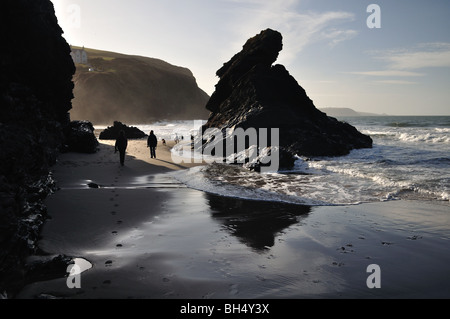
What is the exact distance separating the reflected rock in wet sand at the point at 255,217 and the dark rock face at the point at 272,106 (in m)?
10.7

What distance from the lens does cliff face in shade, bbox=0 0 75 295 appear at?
12.8 feet

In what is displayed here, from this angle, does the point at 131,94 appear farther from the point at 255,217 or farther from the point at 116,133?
the point at 255,217

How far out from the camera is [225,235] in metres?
6.03

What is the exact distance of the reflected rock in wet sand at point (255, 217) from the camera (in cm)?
591

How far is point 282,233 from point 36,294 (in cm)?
426

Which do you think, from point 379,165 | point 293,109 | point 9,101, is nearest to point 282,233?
point 9,101

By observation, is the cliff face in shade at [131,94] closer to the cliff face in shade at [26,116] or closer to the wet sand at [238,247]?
the cliff face in shade at [26,116]

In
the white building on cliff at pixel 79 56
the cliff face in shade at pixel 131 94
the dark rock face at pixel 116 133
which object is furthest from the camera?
the white building on cliff at pixel 79 56

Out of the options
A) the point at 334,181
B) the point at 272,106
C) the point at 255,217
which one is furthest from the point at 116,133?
the point at 255,217

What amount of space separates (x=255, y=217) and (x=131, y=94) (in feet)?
391

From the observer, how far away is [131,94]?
386 ft

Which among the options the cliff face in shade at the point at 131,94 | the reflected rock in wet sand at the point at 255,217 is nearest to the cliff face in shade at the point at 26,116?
the reflected rock in wet sand at the point at 255,217

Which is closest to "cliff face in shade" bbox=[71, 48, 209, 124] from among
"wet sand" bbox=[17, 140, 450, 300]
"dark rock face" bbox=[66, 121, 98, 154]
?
"dark rock face" bbox=[66, 121, 98, 154]
